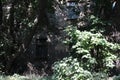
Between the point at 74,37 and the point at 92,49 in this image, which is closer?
the point at 92,49

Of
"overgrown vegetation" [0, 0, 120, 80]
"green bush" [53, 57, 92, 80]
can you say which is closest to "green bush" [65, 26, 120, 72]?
"overgrown vegetation" [0, 0, 120, 80]

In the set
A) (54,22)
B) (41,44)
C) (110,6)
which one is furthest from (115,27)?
(41,44)

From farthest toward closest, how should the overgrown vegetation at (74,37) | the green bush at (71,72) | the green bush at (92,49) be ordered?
the green bush at (92,49)
the overgrown vegetation at (74,37)
the green bush at (71,72)

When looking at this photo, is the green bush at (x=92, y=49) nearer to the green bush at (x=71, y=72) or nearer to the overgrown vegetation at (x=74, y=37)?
the overgrown vegetation at (x=74, y=37)

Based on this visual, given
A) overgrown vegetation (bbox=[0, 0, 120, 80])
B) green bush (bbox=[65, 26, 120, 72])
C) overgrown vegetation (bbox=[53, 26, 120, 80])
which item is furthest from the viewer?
green bush (bbox=[65, 26, 120, 72])

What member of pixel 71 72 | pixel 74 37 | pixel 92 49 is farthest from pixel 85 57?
pixel 71 72

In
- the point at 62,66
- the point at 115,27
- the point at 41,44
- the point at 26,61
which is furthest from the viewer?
the point at 41,44

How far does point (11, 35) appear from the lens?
22000mm

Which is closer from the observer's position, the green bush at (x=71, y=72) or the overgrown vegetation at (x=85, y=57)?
the green bush at (x=71, y=72)

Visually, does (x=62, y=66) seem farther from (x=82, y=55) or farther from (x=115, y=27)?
(x=115, y=27)

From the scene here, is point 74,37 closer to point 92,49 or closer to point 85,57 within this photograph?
point 92,49

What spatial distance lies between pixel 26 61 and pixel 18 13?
16.4 feet

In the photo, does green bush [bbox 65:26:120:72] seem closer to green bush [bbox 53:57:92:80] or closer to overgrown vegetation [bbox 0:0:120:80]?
overgrown vegetation [bbox 0:0:120:80]

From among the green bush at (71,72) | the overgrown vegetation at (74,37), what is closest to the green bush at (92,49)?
the overgrown vegetation at (74,37)
